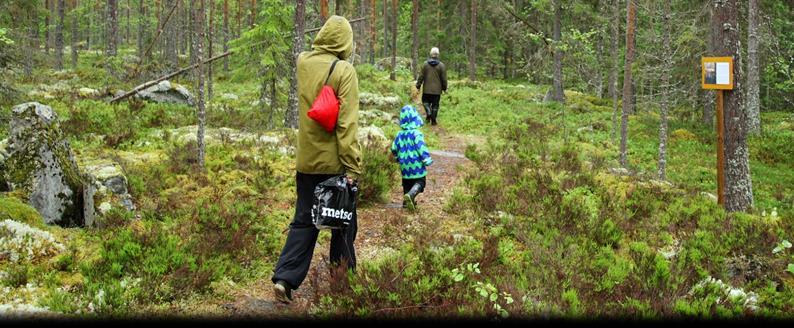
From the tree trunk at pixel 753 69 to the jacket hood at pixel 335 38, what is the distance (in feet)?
58.4

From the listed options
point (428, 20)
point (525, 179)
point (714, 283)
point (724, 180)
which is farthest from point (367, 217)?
point (428, 20)

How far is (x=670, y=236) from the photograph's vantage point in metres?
6.55

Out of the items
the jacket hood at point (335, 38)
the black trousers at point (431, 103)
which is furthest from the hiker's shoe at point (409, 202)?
the black trousers at point (431, 103)

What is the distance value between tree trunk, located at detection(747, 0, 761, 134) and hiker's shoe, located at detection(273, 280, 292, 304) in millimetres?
18694

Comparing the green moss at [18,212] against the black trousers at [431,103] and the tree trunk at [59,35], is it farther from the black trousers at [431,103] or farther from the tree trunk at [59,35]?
the tree trunk at [59,35]

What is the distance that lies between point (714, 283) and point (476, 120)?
14.9 meters

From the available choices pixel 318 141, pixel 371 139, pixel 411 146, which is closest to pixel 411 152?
pixel 411 146

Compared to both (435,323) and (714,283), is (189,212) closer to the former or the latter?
(435,323)

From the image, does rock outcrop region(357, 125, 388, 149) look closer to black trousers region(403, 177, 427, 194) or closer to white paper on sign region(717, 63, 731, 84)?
black trousers region(403, 177, 427, 194)

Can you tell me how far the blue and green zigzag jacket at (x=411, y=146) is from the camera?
7.55 m

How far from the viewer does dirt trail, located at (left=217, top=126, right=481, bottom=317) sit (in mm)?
4449

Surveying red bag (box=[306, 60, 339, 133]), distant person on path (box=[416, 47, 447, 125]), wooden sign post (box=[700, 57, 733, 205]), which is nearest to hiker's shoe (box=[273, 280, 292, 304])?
red bag (box=[306, 60, 339, 133])

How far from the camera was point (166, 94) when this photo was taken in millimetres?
17938

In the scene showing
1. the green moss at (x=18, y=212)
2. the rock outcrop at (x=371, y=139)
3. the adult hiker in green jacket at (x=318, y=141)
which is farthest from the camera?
the rock outcrop at (x=371, y=139)
